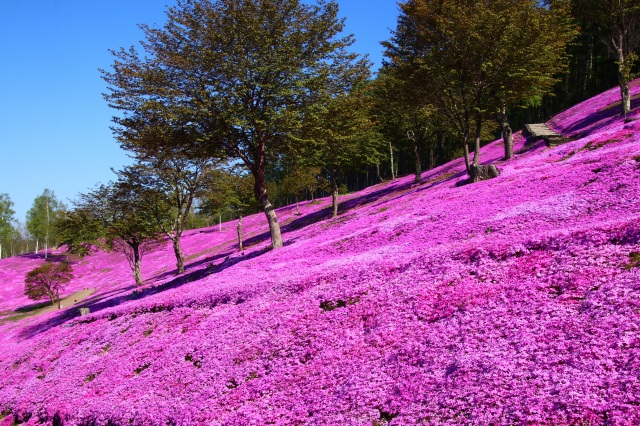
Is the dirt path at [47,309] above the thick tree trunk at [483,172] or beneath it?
beneath

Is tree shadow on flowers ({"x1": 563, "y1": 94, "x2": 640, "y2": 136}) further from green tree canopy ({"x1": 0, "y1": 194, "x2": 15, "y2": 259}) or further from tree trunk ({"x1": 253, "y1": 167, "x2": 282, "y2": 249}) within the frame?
green tree canopy ({"x1": 0, "y1": 194, "x2": 15, "y2": 259})

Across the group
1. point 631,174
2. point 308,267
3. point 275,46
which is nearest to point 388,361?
point 308,267

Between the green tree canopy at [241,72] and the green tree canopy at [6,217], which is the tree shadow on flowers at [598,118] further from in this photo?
the green tree canopy at [6,217]

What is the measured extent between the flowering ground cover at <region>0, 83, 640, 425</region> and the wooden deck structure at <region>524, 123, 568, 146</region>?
1987cm

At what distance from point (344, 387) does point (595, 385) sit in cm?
421

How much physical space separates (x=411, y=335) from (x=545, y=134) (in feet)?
139

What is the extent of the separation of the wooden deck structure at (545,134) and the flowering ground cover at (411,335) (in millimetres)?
19867

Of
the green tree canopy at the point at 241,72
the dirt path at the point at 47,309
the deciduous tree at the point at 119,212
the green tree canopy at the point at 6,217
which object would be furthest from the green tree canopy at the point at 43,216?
the green tree canopy at the point at 241,72

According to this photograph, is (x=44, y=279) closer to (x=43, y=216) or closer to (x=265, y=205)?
(x=265, y=205)

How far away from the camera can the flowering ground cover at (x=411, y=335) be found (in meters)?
6.38

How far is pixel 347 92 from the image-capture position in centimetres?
2852

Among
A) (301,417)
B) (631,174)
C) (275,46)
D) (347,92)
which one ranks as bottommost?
(301,417)

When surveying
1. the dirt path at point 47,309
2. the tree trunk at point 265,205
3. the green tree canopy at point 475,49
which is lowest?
the dirt path at point 47,309

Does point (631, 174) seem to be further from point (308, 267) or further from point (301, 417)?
point (301, 417)
